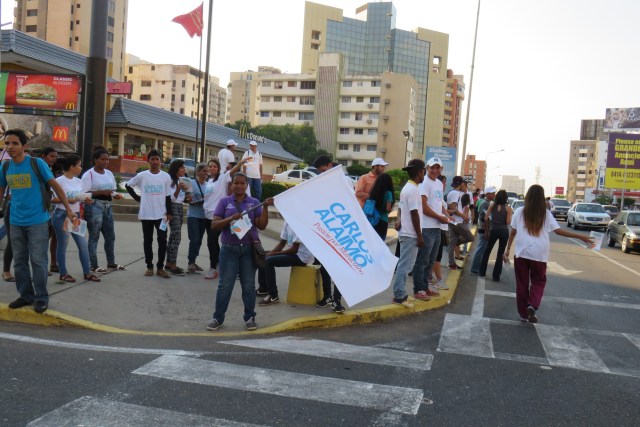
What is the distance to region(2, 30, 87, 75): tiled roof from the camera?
24.9m

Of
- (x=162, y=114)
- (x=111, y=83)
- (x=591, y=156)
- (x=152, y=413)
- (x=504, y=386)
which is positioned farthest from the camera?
(x=591, y=156)

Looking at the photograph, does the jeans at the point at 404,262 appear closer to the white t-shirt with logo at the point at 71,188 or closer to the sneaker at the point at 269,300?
the sneaker at the point at 269,300

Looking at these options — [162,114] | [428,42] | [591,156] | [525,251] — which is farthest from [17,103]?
[591,156]

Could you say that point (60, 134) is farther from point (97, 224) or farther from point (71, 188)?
point (71, 188)

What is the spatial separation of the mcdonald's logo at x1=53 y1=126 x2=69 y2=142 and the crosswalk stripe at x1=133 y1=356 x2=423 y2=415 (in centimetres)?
1051

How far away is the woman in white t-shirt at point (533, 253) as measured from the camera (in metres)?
7.48

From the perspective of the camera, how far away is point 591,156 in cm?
18175

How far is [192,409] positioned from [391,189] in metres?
4.45

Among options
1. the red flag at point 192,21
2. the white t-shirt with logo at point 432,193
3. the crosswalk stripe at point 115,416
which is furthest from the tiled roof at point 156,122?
the crosswalk stripe at point 115,416

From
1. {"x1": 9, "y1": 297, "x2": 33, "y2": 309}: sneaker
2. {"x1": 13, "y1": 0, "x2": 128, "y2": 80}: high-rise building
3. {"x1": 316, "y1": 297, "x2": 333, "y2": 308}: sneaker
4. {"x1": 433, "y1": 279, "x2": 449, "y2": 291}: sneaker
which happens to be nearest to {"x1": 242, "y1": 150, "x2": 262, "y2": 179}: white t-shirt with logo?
{"x1": 433, "y1": 279, "x2": 449, "y2": 291}: sneaker

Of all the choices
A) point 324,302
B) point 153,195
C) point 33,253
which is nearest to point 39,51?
point 153,195

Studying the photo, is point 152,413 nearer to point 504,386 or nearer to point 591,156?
point 504,386

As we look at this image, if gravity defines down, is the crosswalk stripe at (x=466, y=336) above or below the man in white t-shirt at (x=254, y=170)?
below

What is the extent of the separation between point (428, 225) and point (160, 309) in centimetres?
382
